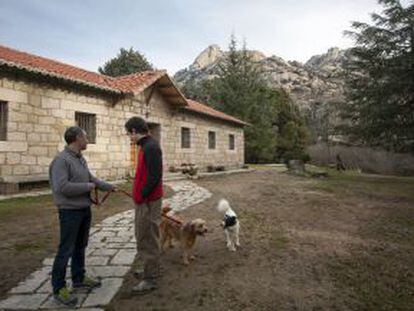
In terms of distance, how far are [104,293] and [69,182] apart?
1264 millimetres

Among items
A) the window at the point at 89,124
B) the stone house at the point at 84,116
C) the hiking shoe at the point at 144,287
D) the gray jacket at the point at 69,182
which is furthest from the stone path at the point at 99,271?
the window at the point at 89,124

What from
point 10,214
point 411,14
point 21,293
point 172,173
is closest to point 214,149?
point 172,173

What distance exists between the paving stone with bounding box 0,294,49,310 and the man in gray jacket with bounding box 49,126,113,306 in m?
0.24

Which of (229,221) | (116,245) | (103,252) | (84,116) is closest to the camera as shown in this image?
(103,252)

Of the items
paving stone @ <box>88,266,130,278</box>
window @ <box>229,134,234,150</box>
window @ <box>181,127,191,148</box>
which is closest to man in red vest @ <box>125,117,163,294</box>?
paving stone @ <box>88,266,130,278</box>

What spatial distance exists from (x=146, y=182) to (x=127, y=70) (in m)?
34.7

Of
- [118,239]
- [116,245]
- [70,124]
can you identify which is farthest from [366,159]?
[116,245]

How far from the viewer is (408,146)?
60.5ft

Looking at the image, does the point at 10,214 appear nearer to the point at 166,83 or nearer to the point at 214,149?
the point at 166,83

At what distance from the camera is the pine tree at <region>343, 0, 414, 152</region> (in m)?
17.6

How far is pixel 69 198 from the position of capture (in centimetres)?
379

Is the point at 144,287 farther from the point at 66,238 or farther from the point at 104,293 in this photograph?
the point at 66,238

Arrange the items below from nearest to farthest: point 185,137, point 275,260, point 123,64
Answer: point 275,260 → point 185,137 → point 123,64

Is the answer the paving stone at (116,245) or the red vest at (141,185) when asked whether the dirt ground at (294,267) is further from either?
the red vest at (141,185)
